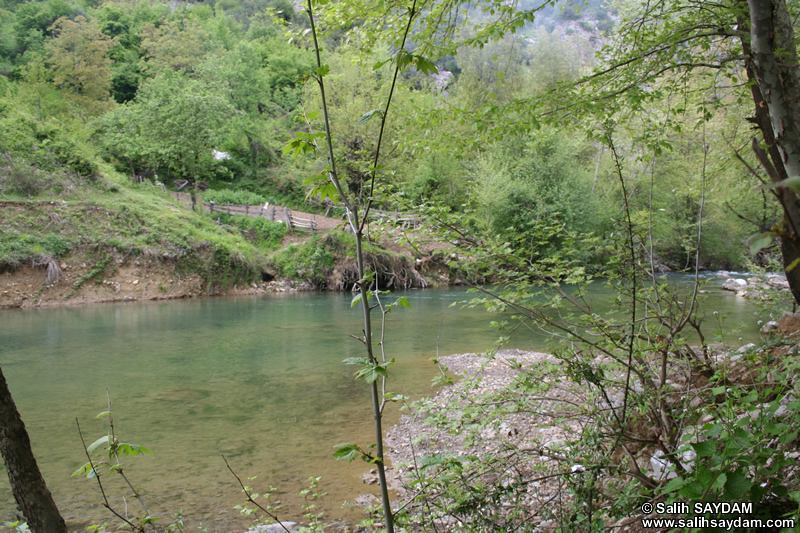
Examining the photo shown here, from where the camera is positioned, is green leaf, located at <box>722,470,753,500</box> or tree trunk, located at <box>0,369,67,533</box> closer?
green leaf, located at <box>722,470,753,500</box>

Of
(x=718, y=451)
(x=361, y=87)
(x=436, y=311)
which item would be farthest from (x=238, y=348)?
(x=361, y=87)

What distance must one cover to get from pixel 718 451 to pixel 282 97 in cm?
4487

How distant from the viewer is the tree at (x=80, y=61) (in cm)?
3334

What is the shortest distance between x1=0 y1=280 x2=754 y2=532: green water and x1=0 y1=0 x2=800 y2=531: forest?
0.90 m

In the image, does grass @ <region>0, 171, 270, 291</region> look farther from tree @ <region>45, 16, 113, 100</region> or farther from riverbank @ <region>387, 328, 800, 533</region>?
riverbank @ <region>387, 328, 800, 533</region>

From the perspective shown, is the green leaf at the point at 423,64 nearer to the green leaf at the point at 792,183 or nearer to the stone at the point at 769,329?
the green leaf at the point at 792,183

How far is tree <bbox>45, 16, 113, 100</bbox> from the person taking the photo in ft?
109

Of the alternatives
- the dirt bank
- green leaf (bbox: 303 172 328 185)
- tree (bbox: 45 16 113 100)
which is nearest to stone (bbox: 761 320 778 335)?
green leaf (bbox: 303 172 328 185)

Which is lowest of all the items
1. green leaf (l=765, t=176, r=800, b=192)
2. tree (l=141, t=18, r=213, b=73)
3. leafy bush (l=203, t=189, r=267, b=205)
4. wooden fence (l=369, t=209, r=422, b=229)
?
green leaf (l=765, t=176, r=800, b=192)

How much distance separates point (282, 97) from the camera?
42.1m

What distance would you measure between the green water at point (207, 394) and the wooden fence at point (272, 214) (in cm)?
1183

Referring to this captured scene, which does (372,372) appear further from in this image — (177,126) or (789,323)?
(177,126)

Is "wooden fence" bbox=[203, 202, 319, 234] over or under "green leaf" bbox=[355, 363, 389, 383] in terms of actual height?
over

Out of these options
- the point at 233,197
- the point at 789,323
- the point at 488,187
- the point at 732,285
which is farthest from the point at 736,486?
the point at 233,197
